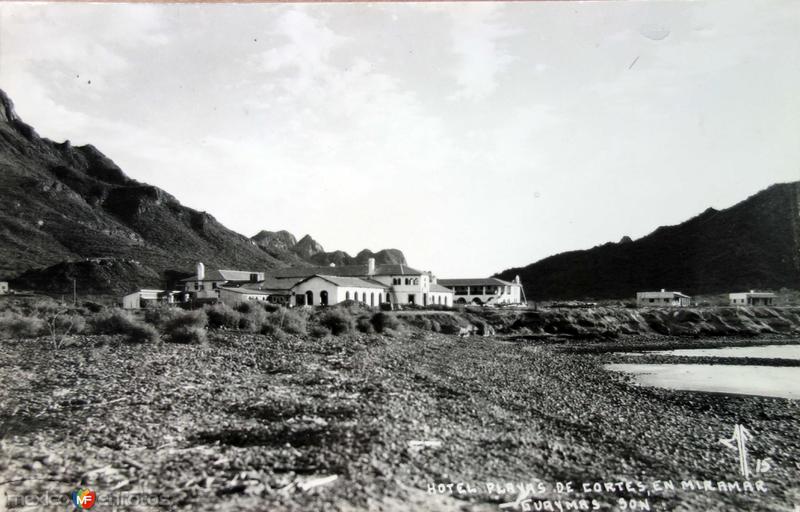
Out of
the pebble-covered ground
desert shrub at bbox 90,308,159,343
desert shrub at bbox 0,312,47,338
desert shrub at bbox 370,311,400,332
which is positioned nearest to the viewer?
the pebble-covered ground

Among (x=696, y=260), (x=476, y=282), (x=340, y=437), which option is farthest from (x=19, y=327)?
(x=696, y=260)

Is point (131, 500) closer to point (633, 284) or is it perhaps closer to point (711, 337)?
point (711, 337)

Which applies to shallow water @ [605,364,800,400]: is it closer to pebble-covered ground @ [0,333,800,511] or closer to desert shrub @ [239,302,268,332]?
pebble-covered ground @ [0,333,800,511]

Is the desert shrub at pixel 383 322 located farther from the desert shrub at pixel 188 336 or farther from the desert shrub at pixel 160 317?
the desert shrub at pixel 188 336

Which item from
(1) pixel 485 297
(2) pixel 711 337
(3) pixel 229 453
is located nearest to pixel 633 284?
(1) pixel 485 297

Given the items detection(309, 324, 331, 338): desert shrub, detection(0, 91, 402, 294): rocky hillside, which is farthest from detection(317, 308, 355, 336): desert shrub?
detection(0, 91, 402, 294): rocky hillside

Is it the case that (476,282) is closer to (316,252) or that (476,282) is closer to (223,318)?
(223,318)
